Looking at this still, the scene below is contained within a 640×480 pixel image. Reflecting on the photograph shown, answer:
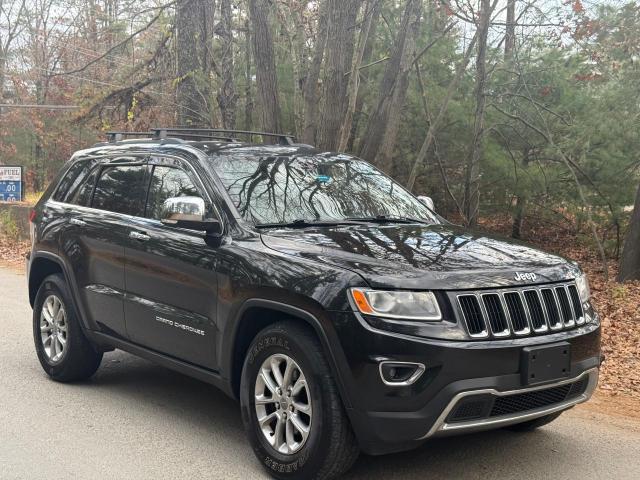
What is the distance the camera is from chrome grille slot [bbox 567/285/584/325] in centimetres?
442

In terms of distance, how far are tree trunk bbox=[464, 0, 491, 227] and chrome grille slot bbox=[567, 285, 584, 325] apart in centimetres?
948

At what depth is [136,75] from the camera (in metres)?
18.6

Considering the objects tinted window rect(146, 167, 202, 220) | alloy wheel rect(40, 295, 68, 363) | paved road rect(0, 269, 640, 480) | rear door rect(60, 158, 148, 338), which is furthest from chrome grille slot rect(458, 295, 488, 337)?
alloy wheel rect(40, 295, 68, 363)

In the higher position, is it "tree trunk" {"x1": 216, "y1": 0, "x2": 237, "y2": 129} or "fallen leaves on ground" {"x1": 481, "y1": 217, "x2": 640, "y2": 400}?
"tree trunk" {"x1": 216, "y1": 0, "x2": 237, "y2": 129}

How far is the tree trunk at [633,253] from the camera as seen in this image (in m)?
12.2

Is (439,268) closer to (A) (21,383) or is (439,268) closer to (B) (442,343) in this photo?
(B) (442,343)

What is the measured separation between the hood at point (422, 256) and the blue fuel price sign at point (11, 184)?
1768cm

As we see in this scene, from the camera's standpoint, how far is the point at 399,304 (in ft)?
12.7

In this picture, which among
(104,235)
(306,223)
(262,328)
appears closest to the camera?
(262,328)

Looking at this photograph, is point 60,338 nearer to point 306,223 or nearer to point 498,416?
point 306,223

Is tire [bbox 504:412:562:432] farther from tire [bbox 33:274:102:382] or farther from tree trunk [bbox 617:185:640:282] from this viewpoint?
tree trunk [bbox 617:185:640:282]

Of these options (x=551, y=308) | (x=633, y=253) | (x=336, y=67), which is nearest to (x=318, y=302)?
(x=551, y=308)

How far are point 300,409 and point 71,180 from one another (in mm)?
3523

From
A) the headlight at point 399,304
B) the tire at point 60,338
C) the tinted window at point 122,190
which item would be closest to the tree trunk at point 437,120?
the tinted window at point 122,190
